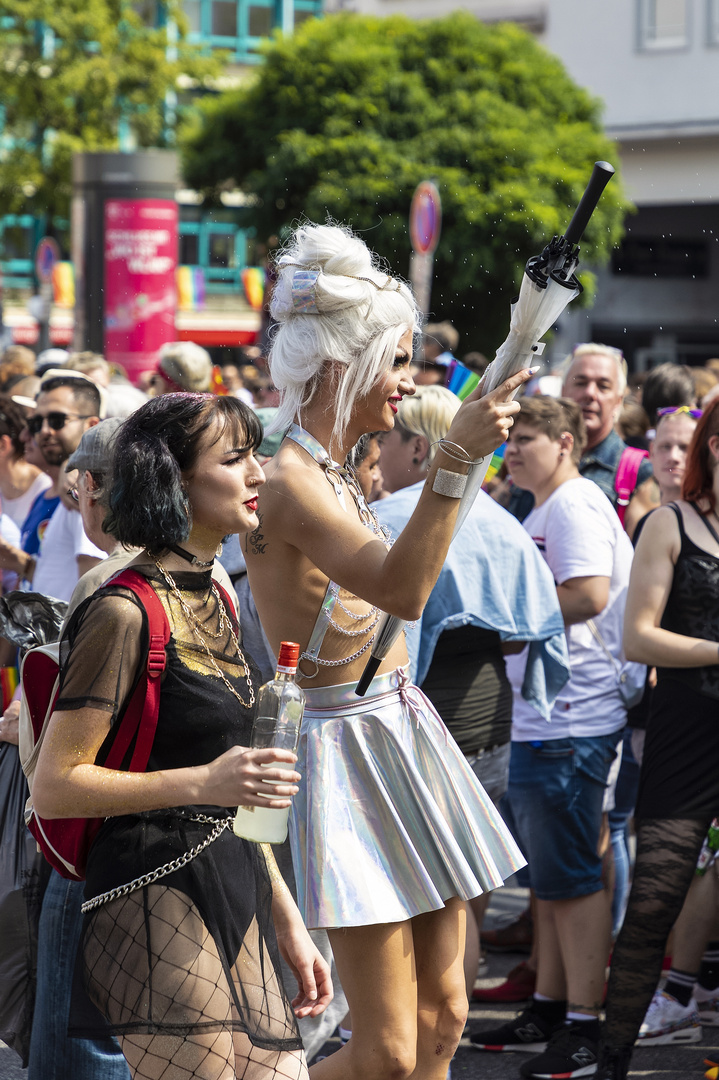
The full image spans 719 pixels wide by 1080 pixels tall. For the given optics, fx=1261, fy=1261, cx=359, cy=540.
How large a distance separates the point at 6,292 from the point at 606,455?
33037mm

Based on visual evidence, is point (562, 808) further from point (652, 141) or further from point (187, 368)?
point (652, 141)

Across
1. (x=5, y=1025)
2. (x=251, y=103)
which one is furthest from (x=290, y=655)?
(x=251, y=103)

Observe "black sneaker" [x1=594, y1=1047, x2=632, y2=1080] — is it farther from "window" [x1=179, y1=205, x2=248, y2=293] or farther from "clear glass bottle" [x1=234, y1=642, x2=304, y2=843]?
"window" [x1=179, y1=205, x2=248, y2=293]

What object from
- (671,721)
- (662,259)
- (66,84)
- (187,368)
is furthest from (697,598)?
(662,259)

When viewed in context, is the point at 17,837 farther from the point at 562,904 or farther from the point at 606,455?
the point at 606,455

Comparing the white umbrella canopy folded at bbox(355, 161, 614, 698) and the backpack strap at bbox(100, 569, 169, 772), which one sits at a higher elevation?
the white umbrella canopy folded at bbox(355, 161, 614, 698)

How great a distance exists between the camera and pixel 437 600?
3693 millimetres

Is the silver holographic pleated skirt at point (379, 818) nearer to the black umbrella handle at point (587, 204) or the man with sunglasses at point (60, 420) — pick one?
the black umbrella handle at point (587, 204)

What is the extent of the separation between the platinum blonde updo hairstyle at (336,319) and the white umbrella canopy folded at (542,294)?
38cm

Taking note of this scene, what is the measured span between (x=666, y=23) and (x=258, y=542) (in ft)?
80.7

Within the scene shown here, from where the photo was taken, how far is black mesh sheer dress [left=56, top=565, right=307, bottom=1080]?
2.12 metres

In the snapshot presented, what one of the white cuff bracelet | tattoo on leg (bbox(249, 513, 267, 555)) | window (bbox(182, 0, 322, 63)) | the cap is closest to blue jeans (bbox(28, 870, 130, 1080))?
tattoo on leg (bbox(249, 513, 267, 555))

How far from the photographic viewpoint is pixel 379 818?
8.42ft

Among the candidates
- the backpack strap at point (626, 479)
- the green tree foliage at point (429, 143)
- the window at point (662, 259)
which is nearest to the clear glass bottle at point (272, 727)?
the backpack strap at point (626, 479)
